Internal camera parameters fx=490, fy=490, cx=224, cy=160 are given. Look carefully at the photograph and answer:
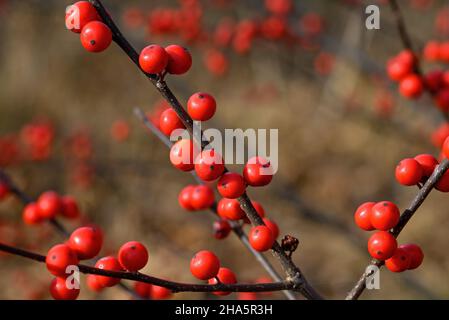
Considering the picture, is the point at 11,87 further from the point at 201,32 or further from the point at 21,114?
the point at 201,32

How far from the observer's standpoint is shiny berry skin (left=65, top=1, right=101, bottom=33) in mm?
1247

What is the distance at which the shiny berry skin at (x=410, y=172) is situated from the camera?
132cm

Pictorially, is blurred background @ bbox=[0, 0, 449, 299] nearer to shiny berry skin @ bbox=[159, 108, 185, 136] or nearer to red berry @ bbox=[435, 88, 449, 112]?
red berry @ bbox=[435, 88, 449, 112]

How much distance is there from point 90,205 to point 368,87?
179 inches

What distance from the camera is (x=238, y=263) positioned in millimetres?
5312

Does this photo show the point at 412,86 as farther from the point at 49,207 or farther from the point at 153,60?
the point at 49,207

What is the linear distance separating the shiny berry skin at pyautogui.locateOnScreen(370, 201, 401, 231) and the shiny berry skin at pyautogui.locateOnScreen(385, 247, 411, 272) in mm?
106

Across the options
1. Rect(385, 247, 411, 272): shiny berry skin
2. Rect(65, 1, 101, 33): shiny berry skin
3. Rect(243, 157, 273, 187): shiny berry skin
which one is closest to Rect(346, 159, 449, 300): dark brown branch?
Rect(385, 247, 411, 272): shiny berry skin

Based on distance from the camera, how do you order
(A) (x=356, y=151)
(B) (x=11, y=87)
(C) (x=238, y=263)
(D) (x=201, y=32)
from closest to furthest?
(D) (x=201, y=32) < (C) (x=238, y=263) < (A) (x=356, y=151) < (B) (x=11, y=87)

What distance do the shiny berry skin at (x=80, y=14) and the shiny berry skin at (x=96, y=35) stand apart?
1.5 inches

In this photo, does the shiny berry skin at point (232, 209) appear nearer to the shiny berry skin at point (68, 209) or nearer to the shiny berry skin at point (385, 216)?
the shiny berry skin at point (385, 216)

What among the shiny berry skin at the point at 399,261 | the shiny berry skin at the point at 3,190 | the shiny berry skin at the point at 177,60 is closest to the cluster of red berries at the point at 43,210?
the shiny berry skin at the point at 3,190

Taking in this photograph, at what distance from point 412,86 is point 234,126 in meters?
5.11

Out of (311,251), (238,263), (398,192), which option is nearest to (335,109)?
(398,192)
